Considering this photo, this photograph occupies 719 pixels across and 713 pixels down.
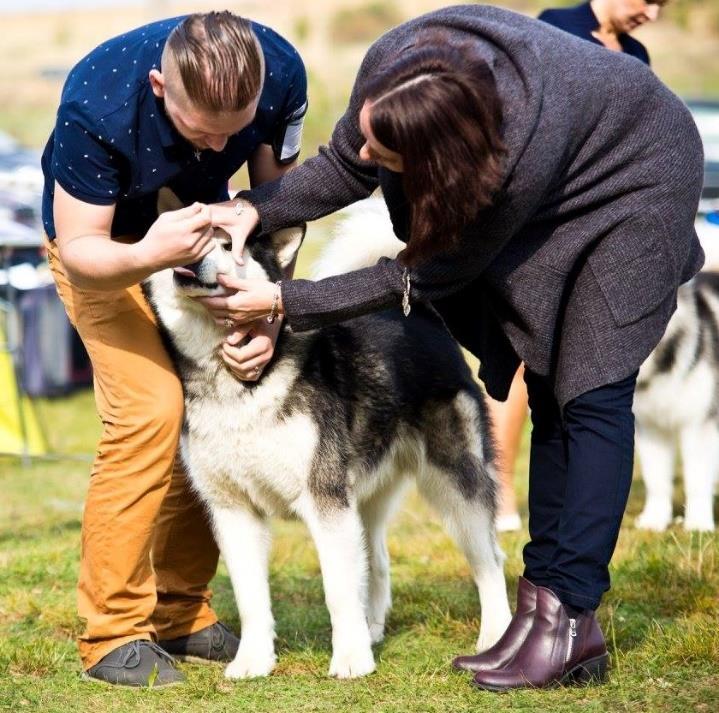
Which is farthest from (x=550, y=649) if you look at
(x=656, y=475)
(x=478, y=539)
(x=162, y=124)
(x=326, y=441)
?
(x=656, y=475)

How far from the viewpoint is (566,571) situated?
2.71 meters

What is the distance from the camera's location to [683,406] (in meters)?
5.24

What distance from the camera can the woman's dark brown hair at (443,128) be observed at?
232 cm

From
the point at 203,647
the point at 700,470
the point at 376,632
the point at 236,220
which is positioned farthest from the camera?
the point at 700,470

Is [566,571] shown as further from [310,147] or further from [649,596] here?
[310,147]

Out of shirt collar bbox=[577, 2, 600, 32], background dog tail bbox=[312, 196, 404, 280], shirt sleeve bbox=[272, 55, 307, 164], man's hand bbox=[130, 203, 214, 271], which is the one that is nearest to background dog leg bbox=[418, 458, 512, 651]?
background dog tail bbox=[312, 196, 404, 280]

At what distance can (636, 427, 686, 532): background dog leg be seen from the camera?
5.07 m

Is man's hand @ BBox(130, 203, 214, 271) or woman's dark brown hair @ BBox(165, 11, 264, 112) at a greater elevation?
woman's dark brown hair @ BBox(165, 11, 264, 112)

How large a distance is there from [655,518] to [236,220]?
2869mm

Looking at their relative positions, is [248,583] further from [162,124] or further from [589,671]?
[162,124]

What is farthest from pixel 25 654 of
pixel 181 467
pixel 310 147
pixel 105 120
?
pixel 310 147

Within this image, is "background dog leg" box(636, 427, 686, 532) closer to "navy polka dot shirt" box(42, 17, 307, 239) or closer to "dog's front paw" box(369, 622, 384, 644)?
"dog's front paw" box(369, 622, 384, 644)

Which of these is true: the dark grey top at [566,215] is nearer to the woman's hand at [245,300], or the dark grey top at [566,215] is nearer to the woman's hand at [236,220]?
the woman's hand at [245,300]

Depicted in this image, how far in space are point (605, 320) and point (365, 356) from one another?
0.86 metres
